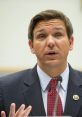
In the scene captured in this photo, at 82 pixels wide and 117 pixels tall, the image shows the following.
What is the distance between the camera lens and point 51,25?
203cm

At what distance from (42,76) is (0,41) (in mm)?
913

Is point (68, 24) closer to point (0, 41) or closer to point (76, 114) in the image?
point (76, 114)

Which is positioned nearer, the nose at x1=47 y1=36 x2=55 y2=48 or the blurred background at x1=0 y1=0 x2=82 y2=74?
the nose at x1=47 y1=36 x2=55 y2=48

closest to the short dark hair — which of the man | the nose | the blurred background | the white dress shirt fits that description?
the man

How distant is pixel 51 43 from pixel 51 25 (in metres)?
0.12

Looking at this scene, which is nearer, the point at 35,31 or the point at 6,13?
the point at 35,31

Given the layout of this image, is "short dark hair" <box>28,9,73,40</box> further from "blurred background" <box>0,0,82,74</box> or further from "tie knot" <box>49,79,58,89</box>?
"blurred background" <box>0,0,82,74</box>

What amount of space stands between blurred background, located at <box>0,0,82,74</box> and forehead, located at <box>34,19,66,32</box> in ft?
2.55

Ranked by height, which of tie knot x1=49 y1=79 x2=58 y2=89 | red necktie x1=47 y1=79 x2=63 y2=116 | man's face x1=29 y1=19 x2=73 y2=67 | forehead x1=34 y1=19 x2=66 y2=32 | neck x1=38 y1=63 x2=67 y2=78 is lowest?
red necktie x1=47 y1=79 x2=63 y2=116

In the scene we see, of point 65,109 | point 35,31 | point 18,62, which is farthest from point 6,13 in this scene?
point 65,109

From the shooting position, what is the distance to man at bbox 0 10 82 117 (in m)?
1.96

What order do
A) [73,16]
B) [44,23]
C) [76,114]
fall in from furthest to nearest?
[73,16] → [44,23] → [76,114]

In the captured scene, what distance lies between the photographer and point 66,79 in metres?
2.06

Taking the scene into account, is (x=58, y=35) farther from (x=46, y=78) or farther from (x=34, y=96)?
(x=34, y=96)
